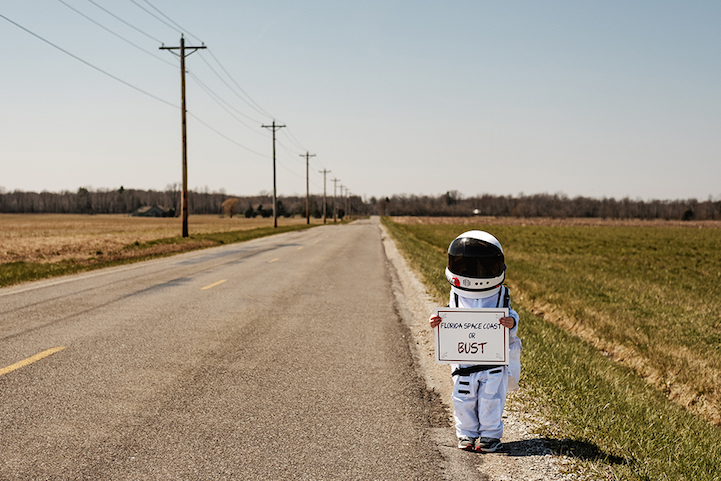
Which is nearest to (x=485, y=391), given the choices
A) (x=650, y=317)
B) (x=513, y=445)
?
(x=513, y=445)

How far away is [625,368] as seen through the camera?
24.5ft

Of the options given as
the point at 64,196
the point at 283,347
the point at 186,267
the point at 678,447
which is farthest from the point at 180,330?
the point at 64,196

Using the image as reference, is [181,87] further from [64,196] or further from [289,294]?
[64,196]

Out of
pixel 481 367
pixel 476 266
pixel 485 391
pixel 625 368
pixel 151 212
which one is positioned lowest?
pixel 625 368

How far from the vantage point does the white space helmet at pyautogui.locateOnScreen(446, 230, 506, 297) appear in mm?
3406

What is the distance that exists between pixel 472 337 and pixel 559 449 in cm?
99

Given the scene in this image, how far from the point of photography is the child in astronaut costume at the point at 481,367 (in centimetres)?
342

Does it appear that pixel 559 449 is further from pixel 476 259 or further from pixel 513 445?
pixel 476 259

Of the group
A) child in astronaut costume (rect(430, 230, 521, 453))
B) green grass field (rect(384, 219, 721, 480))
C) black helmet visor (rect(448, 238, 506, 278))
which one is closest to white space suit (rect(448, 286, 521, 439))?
child in astronaut costume (rect(430, 230, 521, 453))

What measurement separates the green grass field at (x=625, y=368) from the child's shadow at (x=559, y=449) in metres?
0.01

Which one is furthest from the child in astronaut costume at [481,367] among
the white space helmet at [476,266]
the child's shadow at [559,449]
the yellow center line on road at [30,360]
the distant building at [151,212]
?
the distant building at [151,212]

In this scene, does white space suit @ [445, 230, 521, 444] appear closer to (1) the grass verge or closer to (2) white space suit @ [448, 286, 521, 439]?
(2) white space suit @ [448, 286, 521, 439]

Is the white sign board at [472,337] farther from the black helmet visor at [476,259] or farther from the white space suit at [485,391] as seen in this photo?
the black helmet visor at [476,259]

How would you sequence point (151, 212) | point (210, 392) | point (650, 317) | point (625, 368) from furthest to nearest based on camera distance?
point (151, 212), point (650, 317), point (625, 368), point (210, 392)
